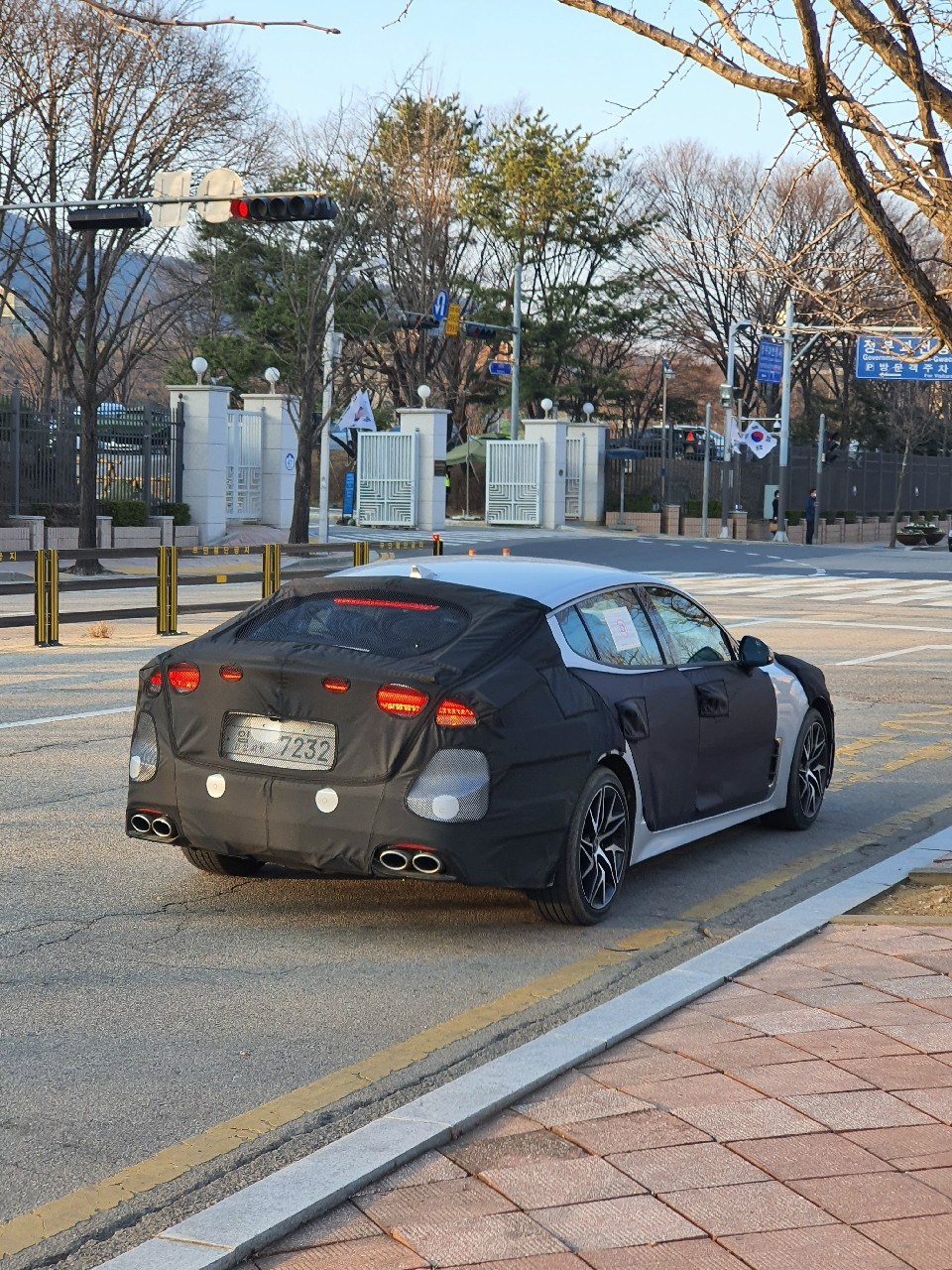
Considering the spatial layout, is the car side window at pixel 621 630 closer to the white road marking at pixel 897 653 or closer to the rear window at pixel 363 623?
the rear window at pixel 363 623

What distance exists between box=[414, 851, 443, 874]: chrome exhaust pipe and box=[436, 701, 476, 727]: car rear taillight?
1.53ft

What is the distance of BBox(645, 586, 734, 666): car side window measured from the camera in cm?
754

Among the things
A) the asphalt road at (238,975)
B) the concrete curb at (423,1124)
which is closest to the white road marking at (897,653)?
the asphalt road at (238,975)

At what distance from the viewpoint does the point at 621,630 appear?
23.3ft

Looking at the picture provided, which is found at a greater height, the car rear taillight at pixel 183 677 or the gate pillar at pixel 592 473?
the gate pillar at pixel 592 473

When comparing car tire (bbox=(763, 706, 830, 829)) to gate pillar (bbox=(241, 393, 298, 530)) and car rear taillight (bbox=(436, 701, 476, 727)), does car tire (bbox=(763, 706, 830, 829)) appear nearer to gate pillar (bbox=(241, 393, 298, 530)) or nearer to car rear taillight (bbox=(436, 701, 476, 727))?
car rear taillight (bbox=(436, 701, 476, 727))

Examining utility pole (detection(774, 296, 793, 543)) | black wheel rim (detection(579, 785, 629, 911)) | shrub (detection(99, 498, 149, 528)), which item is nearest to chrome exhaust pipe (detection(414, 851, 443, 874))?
black wheel rim (detection(579, 785, 629, 911))

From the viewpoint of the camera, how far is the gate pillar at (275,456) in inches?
1598

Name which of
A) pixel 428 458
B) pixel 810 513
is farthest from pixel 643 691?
pixel 810 513

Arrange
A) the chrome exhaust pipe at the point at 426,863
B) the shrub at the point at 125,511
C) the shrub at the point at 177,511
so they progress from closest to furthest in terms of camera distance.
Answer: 1. the chrome exhaust pipe at the point at 426,863
2. the shrub at the point at 125,511
3. the shrub at the point at 177,511

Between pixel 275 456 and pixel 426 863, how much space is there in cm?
3559

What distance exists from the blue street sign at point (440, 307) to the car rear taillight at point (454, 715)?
41.3 meters

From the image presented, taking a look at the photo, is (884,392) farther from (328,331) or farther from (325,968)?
(325,968)

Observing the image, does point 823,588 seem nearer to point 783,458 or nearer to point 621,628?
point 783,458
